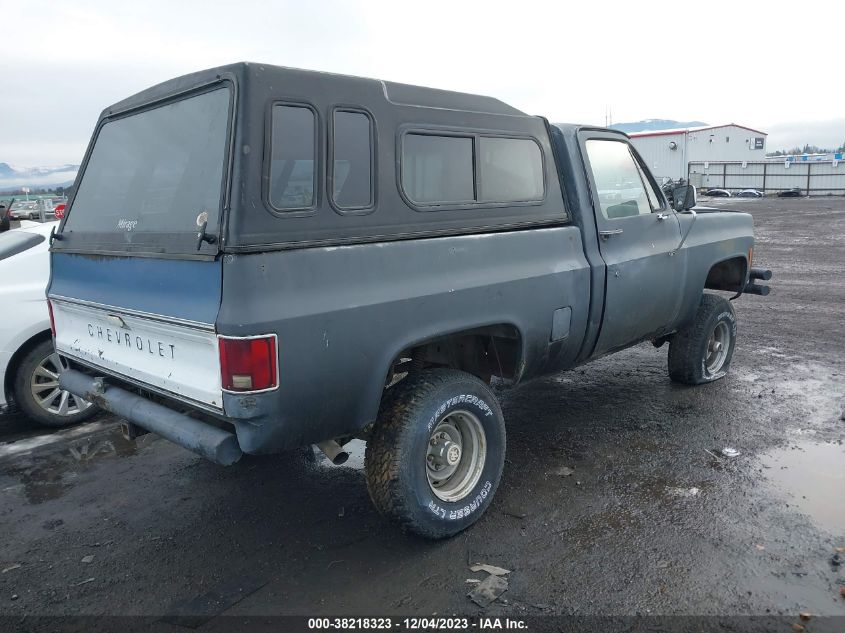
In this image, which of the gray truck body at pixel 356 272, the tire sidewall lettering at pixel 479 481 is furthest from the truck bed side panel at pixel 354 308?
the tire sidewall lettering at pixel 479 481

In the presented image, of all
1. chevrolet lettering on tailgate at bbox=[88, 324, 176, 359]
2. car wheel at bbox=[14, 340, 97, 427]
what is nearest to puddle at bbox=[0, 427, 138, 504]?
car wheel at bbox=[14, 340, 97, 427]

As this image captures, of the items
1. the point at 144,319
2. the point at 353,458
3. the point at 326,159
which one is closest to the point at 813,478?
the point at 353,458

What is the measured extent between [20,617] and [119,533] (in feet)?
2.39

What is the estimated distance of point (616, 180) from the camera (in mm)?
4543

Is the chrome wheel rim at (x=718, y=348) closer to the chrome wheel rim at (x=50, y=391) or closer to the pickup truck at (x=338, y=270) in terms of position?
the pickup truck at (x=338, y=270)

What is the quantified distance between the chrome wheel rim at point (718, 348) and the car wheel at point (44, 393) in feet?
16.4

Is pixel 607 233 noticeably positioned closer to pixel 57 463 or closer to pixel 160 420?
pixel 160 420

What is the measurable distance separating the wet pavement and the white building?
4353 centimetres

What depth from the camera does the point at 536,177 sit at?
395 centimetres

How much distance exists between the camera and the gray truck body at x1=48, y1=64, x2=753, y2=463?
2709 mm

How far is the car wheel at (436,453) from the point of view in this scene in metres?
3.12

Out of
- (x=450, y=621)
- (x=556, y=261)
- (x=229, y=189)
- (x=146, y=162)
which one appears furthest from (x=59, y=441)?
(x=556, y=261)

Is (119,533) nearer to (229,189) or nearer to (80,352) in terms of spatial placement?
(80,352)

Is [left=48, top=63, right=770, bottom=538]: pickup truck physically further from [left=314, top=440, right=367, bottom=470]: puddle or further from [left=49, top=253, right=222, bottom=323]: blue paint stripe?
[left=314, top=440, right=367, bottom=470]: puddle
